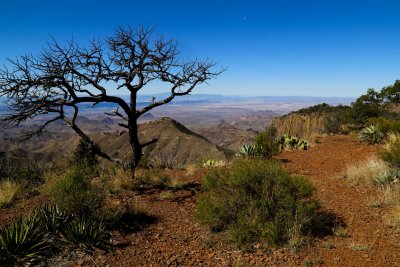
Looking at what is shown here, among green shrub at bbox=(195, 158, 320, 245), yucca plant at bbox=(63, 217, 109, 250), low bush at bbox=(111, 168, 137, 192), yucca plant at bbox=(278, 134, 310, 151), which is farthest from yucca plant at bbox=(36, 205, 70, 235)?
yucca plant at bbox=(278, 134, 310, 151)

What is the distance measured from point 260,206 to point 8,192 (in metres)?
7.28

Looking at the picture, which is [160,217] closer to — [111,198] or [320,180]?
[111,198]

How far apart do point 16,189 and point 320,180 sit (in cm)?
894

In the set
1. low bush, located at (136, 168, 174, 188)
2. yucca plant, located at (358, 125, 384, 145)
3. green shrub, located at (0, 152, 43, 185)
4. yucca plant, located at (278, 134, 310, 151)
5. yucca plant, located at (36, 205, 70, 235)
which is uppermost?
yucca plant, located at (358, 125, 384, 145)

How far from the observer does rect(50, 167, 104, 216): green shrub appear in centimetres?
687

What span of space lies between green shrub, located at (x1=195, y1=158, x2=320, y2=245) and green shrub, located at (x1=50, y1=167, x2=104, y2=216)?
2.25 metres

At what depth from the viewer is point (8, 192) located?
945 centimetres

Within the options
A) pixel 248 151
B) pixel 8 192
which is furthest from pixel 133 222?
pixel 248 151

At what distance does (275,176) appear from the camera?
6.84 metres

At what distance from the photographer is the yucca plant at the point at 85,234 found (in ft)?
19.7

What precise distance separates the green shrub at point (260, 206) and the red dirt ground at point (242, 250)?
1.03ft

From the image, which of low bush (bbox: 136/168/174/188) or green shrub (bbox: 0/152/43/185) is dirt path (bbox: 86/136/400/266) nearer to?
low bush (bbox: 136/168/174/188)

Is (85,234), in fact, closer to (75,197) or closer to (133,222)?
(75,197)

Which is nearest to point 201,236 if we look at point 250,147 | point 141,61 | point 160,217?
point 160,217
